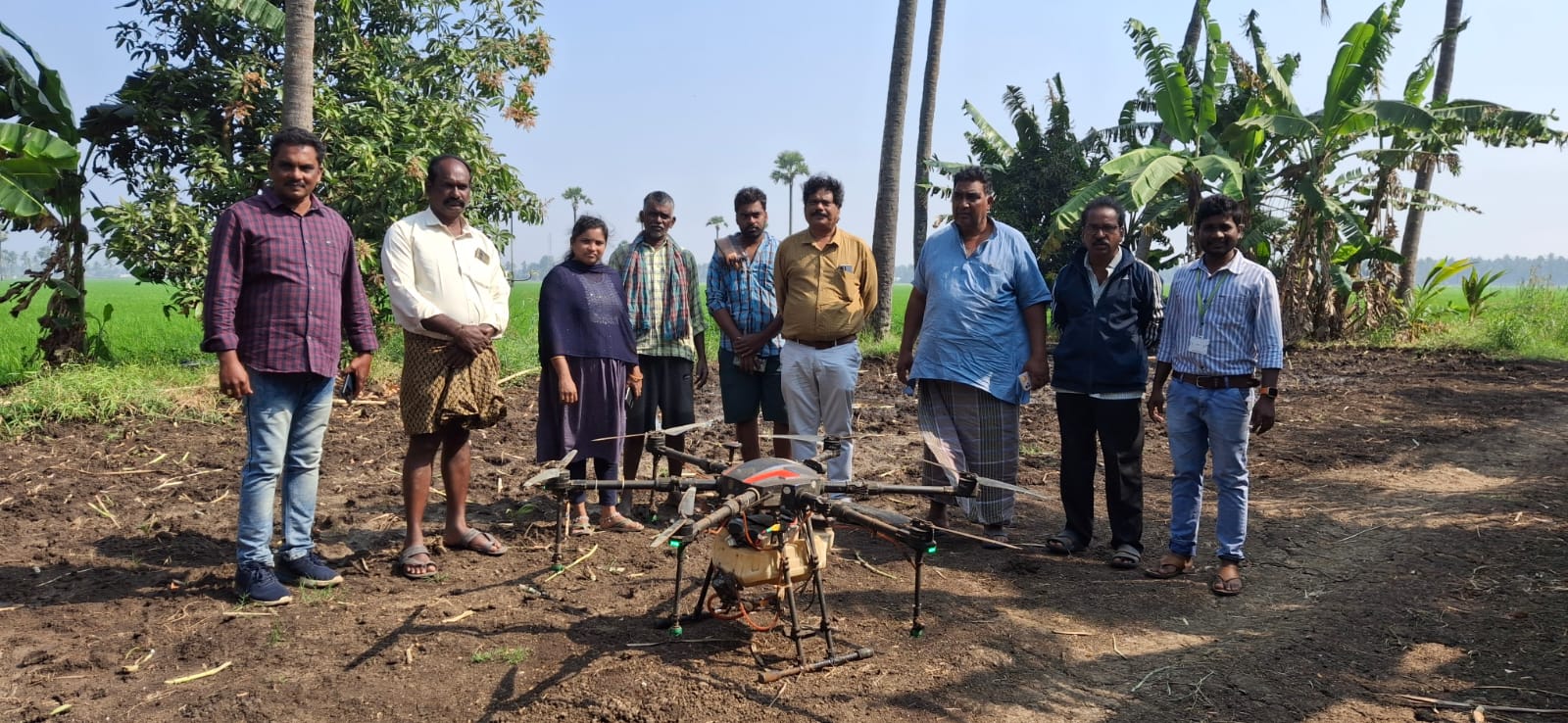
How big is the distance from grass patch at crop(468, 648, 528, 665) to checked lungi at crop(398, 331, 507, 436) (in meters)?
1.26

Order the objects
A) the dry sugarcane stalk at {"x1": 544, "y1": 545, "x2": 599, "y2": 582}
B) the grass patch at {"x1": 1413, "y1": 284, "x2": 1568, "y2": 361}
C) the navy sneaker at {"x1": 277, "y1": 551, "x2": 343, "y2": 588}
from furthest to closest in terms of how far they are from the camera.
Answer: the grass patch at {"x1": 1413, "y1": 284, "x2": 1568, "y2": 361}
the dry sugarcane stalk at {"x1": 544, "y1": 545, "x2": 599, "y2": 582}
the navy sneaker at {"x1": 277, "y1": 551, "x2": 343, "y2": 588}

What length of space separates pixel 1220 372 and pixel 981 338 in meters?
1.13

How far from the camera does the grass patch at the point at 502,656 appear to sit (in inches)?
146

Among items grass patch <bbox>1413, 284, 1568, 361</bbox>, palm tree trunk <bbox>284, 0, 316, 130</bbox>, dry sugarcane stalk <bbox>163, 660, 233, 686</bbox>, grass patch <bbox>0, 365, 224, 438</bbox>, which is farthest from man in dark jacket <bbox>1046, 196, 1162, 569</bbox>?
grass patch <bbox>1413, 284, 1568, 361</bbox>

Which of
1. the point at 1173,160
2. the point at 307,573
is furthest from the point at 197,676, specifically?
the point at 1173,160

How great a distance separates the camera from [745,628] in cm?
401

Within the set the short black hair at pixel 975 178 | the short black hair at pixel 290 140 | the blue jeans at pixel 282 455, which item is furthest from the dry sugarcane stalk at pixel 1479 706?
the short black hair at pixel 290 140

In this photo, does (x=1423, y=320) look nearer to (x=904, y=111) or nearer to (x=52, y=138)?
(x=904, y=111)

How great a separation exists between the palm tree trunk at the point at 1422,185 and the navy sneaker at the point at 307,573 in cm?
1694

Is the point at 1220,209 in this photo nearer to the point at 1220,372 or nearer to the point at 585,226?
the point at 1220,372

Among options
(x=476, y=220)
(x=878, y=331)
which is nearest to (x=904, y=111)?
(x=878, y=331)

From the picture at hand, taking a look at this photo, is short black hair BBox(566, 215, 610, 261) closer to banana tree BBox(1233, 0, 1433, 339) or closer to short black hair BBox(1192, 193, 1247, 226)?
short black hair BBox(1192, 193, 1247, 226)

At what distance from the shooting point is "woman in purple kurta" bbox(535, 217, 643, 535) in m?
5.06

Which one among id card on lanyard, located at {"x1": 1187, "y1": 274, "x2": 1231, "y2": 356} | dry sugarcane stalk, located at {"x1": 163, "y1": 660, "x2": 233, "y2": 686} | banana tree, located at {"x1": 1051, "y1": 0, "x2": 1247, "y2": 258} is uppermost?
banana tree, located at {"x1": 1051, "y1": 0, "x2": 1247, "y2": 258}
